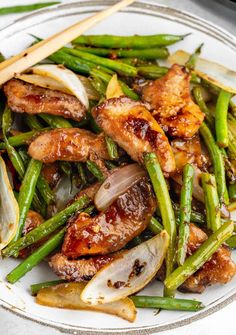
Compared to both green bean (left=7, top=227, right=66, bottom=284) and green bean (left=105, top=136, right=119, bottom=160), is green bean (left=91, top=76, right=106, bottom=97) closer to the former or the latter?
green bean (left=105, top=136, right=119, bottom=160)

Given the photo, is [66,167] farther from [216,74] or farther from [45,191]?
[216,74]

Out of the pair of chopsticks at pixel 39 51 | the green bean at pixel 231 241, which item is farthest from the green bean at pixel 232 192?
the pair of chopsticks at pixel 39 51

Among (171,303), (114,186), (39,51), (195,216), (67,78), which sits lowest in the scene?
(171,303)

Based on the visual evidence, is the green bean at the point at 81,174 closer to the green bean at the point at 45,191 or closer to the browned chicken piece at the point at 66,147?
the browned chicken piece at the point at 66,147

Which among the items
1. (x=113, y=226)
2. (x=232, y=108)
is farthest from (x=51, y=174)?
(x=232, y=108)

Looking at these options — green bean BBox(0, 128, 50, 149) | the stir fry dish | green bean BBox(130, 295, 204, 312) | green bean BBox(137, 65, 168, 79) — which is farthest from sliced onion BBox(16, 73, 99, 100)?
green bean BBox(130, 295, 204, 312)

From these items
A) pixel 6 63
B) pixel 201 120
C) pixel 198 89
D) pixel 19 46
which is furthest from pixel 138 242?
pixel 19 46

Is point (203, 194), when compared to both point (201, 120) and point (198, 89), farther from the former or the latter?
point (198, 89)
